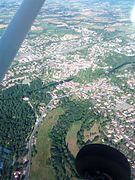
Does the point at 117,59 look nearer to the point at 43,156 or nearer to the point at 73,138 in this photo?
the point at 73,138

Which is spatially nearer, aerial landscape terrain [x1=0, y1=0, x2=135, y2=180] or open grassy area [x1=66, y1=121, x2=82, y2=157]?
aerial landscape terrain [x1=0, y1=0, x2=135, y2=180]

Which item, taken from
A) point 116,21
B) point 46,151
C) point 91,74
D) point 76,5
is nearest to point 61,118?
point 46,151

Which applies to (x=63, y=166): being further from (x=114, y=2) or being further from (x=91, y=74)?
(x=114, y=2)

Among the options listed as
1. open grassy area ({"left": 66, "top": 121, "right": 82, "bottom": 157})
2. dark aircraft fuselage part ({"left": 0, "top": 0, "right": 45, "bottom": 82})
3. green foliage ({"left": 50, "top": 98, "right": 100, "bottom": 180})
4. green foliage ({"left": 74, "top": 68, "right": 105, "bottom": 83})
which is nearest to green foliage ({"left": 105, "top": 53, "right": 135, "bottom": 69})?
green foliage ({"left": 74, "top": 68, "right": 105, "bottom": 83})

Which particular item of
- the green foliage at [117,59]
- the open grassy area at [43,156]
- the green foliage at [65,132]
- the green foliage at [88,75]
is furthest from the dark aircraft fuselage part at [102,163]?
the green foliage at [117,59]

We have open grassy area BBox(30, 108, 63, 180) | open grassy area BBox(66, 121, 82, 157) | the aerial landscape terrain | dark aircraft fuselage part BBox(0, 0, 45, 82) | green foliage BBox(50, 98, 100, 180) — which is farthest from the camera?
open grassy area BBox(66, 121, 82, 157)

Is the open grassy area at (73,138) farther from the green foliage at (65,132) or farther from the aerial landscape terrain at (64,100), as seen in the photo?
the green foliage at (65,132)

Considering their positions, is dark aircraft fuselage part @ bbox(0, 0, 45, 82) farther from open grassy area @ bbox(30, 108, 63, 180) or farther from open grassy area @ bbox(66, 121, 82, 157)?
open grassy area @ bbox(66, 121, 82, 157)
